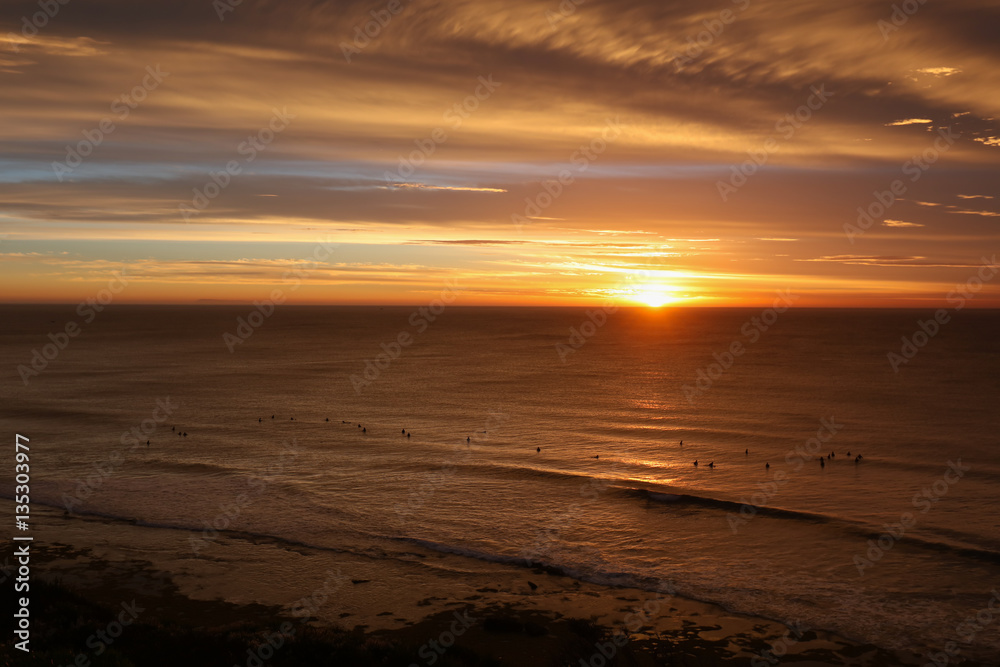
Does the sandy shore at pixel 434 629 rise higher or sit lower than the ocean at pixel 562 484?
higher

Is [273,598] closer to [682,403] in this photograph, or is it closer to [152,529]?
[152,529]

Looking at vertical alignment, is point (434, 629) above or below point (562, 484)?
above

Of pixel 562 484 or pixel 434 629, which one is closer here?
pixel 434 629

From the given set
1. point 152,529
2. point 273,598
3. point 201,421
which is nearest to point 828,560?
point 273,598

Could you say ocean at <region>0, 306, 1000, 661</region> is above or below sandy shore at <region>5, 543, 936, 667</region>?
below

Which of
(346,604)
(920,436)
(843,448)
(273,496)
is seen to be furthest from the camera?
(920,436)
